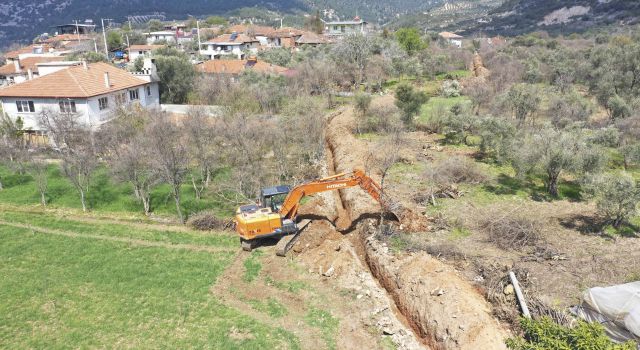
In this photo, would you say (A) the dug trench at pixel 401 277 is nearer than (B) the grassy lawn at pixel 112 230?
Yes

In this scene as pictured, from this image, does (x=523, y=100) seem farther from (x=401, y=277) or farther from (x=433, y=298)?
(x=433, y=298)

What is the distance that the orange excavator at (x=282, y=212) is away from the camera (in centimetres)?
2036

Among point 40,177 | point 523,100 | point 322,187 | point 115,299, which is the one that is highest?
point 523,100

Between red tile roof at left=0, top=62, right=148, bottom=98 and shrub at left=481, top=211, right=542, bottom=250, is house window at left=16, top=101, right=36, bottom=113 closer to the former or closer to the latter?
red tile roof at left=0, top=62, right=148, bottom=98

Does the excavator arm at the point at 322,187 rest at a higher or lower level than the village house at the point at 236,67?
lower

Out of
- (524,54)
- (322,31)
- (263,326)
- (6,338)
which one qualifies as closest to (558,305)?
(263,326)

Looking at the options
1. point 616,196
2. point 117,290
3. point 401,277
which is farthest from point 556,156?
point 117,290

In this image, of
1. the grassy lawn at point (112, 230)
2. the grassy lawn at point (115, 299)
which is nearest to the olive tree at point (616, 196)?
the grassy lawn at point (115, 299)

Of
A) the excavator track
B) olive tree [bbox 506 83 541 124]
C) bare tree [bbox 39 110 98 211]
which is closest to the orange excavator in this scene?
the excavator track

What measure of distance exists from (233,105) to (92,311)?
907 inches

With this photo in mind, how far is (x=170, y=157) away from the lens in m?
24.1

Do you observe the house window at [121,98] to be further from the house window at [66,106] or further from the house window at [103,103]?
the house window at [66,106]

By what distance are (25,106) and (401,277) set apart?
1478 inches

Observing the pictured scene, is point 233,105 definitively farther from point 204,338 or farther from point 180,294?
point 204,338
